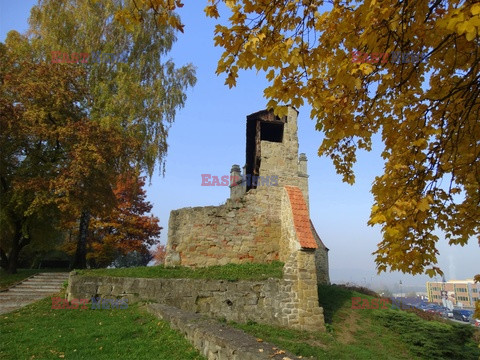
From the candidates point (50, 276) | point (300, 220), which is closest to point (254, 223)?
point (300, 220)

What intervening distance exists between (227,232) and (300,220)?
2.68m

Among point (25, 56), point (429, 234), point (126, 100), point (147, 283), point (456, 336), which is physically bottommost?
point (456, 336)

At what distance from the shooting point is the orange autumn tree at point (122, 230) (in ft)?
62.3

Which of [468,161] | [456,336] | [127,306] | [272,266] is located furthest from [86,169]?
[456,336]

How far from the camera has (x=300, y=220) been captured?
10.3m

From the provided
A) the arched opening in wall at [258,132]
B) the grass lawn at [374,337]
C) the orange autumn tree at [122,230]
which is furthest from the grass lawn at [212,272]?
the orange autumn tree at [122,230]

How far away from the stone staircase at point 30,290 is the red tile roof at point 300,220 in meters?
8.48

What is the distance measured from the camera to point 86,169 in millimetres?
11992

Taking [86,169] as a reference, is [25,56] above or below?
above

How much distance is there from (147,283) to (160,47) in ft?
45.4

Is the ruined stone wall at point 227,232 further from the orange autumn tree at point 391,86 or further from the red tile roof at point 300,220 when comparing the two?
the orange autumn tree at point 391,86

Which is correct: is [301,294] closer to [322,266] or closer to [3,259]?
[322,266]

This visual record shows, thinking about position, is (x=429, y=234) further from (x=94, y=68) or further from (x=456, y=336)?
(x=94, y=68)

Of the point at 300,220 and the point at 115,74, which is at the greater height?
the point at 115,74
